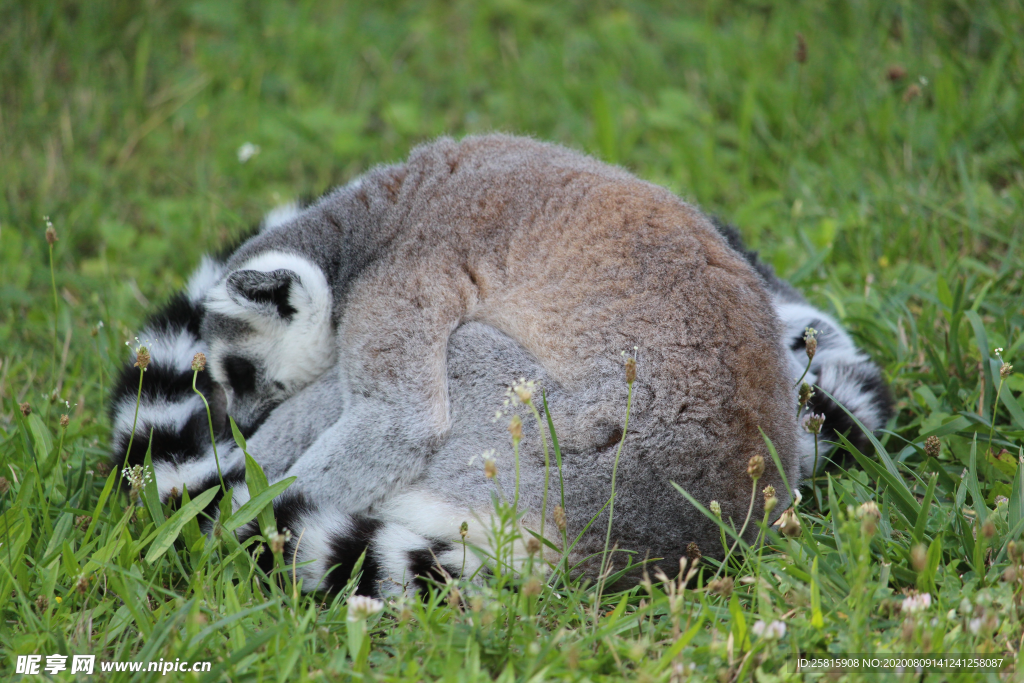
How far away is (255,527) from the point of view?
2695mm

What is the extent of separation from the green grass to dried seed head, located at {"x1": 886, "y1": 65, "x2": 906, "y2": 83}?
0.17 ft

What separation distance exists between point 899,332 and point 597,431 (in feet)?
5.74

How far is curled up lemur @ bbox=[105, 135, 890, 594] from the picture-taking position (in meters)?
2.57

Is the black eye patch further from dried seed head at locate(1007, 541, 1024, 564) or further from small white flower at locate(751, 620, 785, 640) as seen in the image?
dried seed head at locate(1007, 541, 1024, 564)

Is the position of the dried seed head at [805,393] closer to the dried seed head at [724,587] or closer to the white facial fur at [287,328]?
the dried seed head at [724,587]

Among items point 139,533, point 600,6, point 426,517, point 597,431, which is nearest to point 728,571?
point 597,431

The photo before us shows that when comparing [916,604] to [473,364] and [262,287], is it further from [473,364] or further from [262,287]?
[262,287]

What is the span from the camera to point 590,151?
5375 millimetres

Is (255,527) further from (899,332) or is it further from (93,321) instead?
(899,332)

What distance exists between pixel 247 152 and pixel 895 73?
413 cm

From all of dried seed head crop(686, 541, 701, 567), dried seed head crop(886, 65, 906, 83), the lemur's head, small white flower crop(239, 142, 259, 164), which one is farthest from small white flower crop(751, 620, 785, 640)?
small white flower crop(239, 142, 259, 164)

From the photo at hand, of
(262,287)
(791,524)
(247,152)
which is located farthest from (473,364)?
(247,152)

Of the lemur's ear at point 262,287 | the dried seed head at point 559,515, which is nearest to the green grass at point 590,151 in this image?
the dried seed head at point 559,515

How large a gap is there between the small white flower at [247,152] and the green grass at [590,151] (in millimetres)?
89
